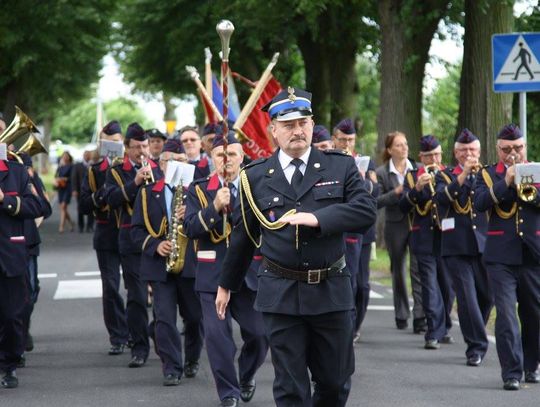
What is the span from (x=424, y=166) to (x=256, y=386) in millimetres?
3604

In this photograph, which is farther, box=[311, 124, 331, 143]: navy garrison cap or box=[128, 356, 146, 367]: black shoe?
box=[311, 124, 331, 143]: navy garrison cap

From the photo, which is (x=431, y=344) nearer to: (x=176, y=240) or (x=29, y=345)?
(x=176, y=240)

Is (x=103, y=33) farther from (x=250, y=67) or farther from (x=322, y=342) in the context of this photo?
(x=322, y=342)

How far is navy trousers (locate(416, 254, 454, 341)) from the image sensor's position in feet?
42.9

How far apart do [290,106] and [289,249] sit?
78 cm

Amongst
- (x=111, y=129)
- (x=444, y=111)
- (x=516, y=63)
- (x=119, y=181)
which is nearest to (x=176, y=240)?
(x=119, y=181)

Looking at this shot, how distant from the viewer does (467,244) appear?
1220 cm

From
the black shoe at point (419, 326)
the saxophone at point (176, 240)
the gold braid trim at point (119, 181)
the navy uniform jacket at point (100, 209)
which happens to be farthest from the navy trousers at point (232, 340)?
the black shoe at point (419, 326)

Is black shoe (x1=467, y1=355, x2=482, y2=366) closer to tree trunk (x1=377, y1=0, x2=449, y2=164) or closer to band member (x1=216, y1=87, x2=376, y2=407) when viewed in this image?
band member (x1=216, y1=87, x2=376, y2=407)

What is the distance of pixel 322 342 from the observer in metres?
7.40

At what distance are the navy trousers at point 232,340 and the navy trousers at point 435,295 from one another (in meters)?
3.37

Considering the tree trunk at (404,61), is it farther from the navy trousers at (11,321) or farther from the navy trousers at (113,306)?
the navy trousers at (11,321)

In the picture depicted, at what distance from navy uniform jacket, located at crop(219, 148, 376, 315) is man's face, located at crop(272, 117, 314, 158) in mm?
109

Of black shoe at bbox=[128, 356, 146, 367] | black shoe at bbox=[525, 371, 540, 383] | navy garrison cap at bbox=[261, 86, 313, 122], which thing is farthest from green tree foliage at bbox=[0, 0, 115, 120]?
navy garrison cap at bbox=[261, 86, 313, 122]
